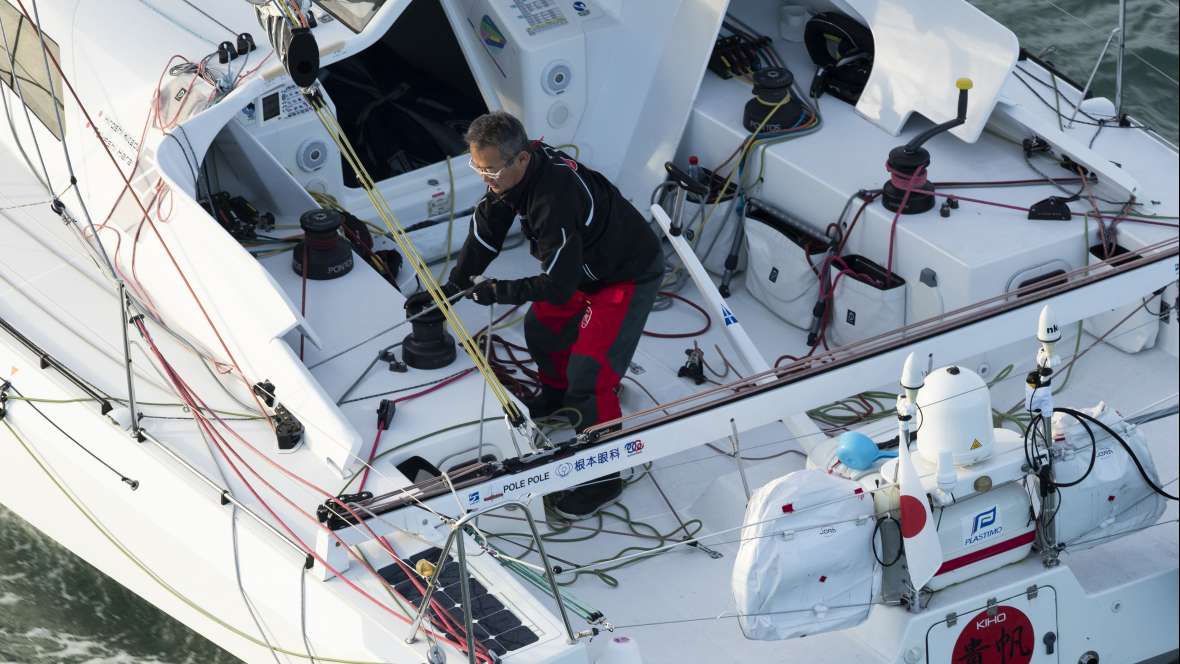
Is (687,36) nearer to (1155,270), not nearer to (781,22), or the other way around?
(781,22)

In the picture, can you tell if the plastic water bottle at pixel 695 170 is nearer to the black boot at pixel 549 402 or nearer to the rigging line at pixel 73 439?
the black boot at pixel 549 402

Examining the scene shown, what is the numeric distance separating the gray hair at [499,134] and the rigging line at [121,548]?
1.37m

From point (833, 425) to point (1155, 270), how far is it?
3.50 feet

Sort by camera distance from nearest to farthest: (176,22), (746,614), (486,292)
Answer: (746,614) → (486,292) → (176,22)

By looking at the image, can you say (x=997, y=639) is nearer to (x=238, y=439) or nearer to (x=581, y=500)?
(x=581, y=500)

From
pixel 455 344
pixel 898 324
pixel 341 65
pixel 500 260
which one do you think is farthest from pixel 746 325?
pixel 341 65

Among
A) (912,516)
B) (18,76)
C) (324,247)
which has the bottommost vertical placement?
(912,516)

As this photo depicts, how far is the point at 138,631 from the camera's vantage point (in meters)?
5.12

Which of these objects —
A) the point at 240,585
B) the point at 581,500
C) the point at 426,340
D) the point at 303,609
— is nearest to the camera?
the point at 303,609

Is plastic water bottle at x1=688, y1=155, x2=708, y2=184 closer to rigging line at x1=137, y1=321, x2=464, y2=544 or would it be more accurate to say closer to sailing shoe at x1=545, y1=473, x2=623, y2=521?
sailing shoe at x1=545, y1=473, x2=623, y2=521

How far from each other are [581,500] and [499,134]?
1.11m

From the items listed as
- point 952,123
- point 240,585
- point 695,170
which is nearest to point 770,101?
point 695,170

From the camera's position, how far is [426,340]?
180 inches

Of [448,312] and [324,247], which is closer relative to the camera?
[448,312]
